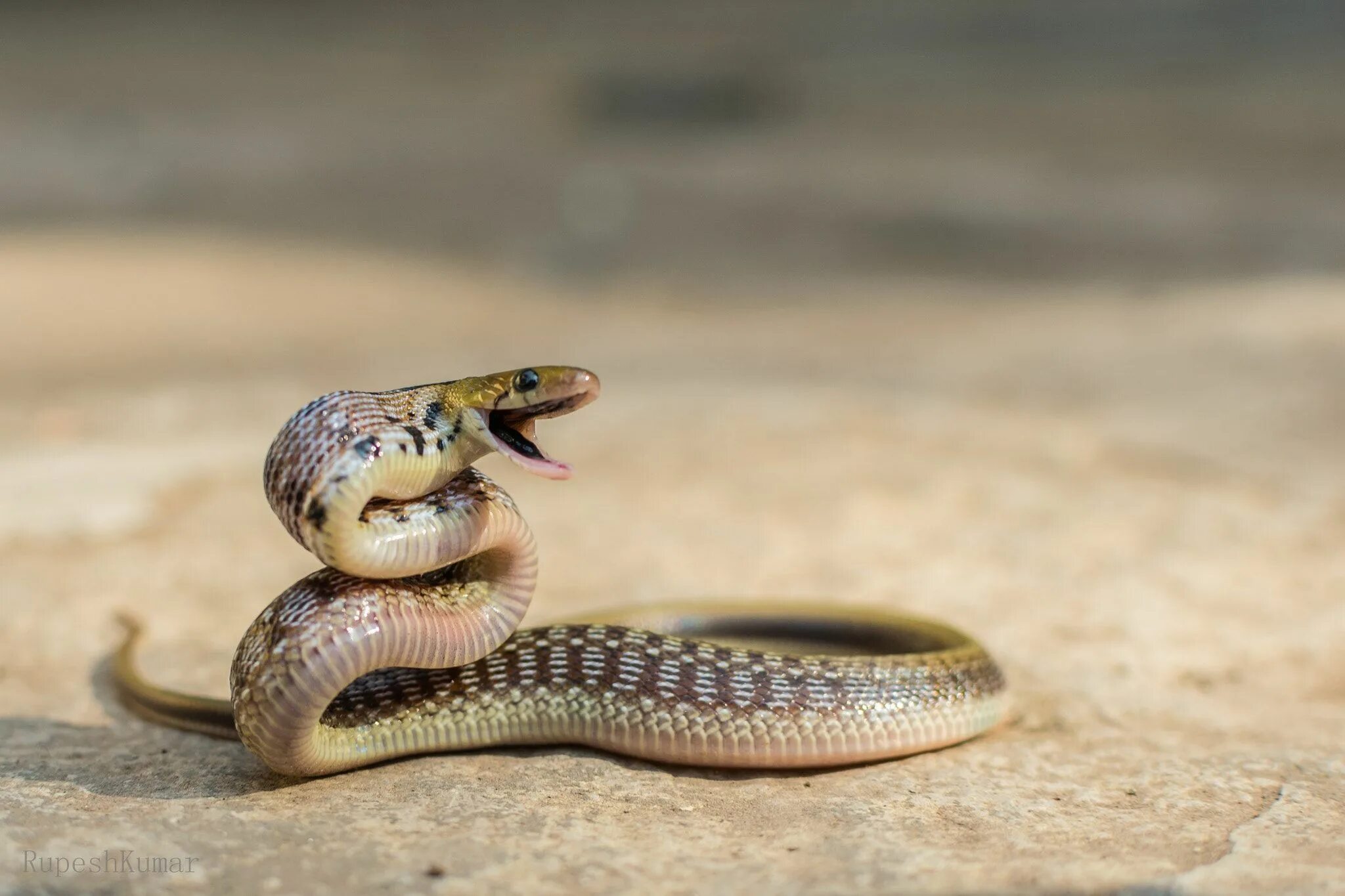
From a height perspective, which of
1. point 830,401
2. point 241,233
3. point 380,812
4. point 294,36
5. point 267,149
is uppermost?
point 294,36

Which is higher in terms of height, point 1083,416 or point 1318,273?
point 1318,273

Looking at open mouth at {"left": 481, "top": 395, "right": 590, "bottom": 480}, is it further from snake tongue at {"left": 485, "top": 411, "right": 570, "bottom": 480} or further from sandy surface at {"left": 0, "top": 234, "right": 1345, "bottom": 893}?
sandy surface at {"left": 0, "top": 234, "right": 1345, "bottom": 893}

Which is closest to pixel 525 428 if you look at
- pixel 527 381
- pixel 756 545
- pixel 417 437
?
pixel 527 381

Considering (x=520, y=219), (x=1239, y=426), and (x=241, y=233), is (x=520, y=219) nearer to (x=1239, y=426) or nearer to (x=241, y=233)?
(x=241, y=233)

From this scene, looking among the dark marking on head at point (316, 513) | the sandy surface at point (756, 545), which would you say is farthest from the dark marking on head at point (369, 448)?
the sandy surface at point (756, 545)

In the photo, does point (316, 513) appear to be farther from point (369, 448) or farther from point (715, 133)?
point (715, 133)

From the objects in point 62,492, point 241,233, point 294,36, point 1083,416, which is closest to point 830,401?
point 1083,416
